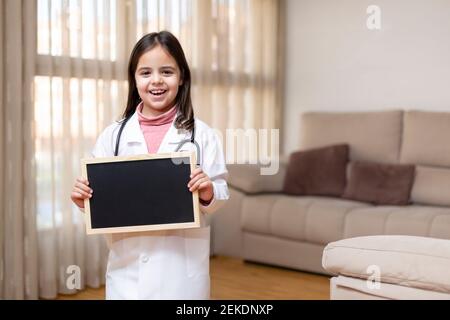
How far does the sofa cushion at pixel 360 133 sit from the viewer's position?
13.0 feet

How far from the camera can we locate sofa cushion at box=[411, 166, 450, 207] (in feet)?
11.8

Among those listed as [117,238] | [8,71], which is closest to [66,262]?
[8,71]

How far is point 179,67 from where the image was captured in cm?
155

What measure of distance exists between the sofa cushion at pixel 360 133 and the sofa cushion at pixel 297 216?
44 cm

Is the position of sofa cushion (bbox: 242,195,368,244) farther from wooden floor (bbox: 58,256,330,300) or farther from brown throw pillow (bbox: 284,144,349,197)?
Answer: wooden floor (bbox: 58,256,330,300)

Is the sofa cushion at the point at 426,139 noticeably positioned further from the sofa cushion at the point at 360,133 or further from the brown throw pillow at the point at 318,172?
the brown throw pillow at the point at 318,172

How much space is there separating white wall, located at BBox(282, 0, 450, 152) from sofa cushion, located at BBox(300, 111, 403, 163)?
0.28 meters

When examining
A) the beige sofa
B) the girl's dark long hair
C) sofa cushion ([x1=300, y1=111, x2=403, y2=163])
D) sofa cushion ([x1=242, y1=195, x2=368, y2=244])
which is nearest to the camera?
the girl's dark long hair

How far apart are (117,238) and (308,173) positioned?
259 centimetres

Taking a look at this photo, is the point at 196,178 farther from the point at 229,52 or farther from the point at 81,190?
the point at 229,52

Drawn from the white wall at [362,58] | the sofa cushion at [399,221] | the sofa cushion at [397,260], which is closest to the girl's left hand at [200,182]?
the sofa cushion at [397,260]

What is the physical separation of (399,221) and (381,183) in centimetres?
46

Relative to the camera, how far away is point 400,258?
5.23 ft

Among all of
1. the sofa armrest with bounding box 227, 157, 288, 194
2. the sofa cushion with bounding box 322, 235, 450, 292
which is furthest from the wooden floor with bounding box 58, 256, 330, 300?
the sofa cushion with bounding box 322, 235, 450, 292
